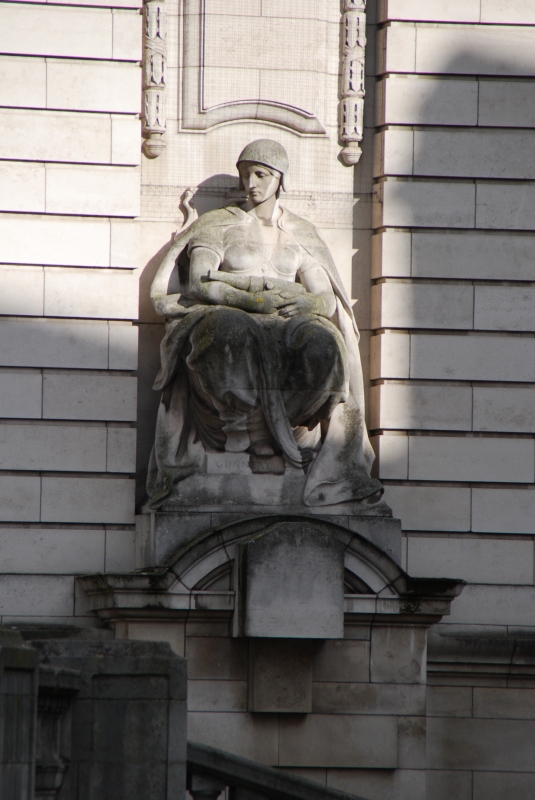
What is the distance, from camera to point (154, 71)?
41.7 feet

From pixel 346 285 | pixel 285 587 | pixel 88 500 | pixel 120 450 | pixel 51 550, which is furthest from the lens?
pixel 346 285

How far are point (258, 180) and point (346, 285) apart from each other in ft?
4.62

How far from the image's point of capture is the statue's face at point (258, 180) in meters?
12.2

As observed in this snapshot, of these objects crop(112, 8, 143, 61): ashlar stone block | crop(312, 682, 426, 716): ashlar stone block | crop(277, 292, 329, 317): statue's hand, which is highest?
crop(112, 8, 143, 61): ashlar stone block

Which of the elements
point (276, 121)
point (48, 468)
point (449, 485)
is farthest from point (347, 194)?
point (48, 468)

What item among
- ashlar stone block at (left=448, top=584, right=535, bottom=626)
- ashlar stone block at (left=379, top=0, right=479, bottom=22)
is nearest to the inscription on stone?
ashlar stone block at (left=448, top=584, right=535, bottom=626)

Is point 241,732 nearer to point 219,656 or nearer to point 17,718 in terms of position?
point 219,656

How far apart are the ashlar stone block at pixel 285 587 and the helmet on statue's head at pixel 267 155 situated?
336 cm

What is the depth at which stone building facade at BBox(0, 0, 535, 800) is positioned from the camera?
11969mm

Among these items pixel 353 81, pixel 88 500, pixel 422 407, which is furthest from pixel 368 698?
pixel 353 81

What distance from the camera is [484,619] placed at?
40.5 ft

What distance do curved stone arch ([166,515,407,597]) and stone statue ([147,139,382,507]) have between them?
0.63 m

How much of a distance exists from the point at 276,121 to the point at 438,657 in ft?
17.0

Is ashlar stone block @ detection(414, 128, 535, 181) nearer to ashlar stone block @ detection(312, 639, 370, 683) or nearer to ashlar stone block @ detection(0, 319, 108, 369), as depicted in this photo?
ashlar stone block @ detection(0, 319, 108, 369)
